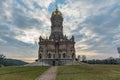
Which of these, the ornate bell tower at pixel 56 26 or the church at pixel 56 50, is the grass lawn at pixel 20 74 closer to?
the church at pixel 56 50

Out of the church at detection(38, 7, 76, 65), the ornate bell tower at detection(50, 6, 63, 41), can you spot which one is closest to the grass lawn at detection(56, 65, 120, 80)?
the church at detection(38, 7, 76, 65)

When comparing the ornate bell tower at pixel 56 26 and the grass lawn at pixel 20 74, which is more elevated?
the ornate bell tower at pixel 56 26

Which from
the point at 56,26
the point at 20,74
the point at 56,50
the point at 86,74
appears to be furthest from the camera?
the point at 56,26

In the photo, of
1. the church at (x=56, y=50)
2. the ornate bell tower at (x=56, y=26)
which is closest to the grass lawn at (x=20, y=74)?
the church at (x=56, y=50)

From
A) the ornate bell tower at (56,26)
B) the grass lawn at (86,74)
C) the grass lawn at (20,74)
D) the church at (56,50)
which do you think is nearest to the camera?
the grass lawn at (86,74)

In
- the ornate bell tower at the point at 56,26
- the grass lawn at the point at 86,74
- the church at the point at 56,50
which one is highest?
the ornate bell tower at the point at 56,26

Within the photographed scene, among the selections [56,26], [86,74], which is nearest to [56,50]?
[56,26]

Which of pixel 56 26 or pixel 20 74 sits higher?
pixel 56 26

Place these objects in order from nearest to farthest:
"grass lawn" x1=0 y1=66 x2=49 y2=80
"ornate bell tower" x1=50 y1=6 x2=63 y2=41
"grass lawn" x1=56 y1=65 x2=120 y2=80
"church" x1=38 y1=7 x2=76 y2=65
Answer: "grass lawn" x1=56 y1=65 x2=120 y2=80 < "grass lawn" x1=0 y1=66 x2=49 y2=80 < "church" x1=38 y1=7 x2=76 y2=65 < "ornate bell tower" x1=50 y1=6 x2=63 y2=41

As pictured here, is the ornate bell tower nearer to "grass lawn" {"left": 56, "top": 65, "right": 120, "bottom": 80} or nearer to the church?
the church

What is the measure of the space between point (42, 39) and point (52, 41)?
15.6 ft

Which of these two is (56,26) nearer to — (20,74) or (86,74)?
(20,74)

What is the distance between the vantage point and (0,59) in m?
125

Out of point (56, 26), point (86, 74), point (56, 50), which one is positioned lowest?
point (86, 74)
